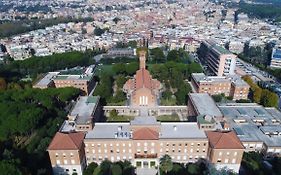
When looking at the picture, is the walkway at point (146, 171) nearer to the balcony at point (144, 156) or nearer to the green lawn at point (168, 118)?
the balcony at point (144, 156)

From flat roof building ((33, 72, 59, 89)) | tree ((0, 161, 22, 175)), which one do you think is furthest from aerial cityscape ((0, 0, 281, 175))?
flat roof building ((33, 72, 59, 89))

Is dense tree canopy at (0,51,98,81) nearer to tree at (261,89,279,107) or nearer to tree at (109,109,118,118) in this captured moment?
tree at (109,109,118,118)

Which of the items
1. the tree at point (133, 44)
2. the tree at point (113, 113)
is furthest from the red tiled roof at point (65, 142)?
the tree at point (133, 44)

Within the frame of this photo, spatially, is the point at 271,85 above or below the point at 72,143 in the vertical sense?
below

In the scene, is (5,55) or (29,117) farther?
(5,55)

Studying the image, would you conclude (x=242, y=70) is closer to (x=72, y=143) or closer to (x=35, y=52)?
(x=72, y=143)

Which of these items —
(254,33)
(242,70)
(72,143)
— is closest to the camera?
(72,143)

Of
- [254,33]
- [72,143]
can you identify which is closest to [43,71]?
[72,143]
